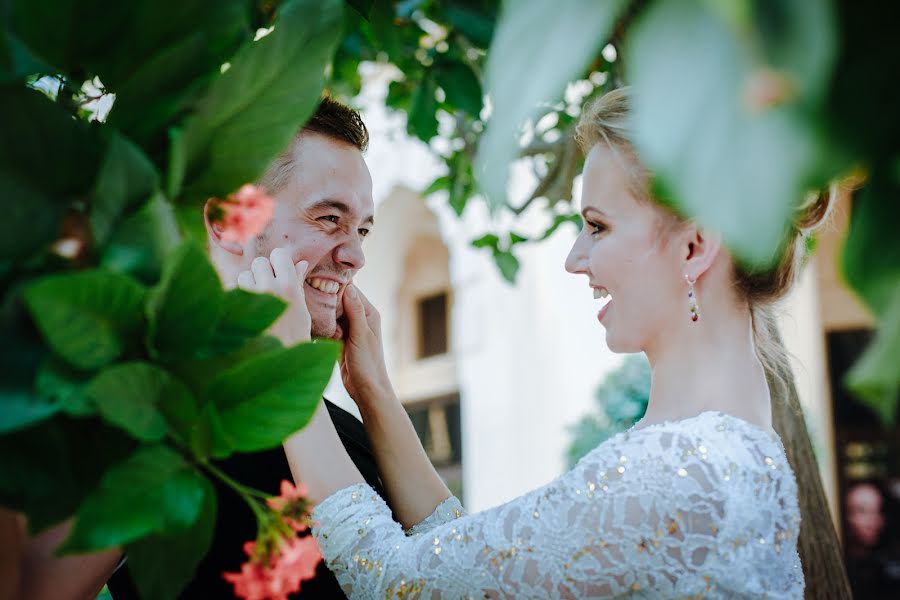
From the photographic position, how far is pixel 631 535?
1221mm

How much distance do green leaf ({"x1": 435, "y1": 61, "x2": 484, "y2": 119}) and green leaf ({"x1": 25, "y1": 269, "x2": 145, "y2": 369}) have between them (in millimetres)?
1733

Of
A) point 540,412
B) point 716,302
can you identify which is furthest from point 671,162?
point 540,412

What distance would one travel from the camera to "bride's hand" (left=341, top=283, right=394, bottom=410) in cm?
183

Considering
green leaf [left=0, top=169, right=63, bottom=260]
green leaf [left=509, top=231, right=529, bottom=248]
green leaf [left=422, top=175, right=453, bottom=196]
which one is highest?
green leaf [left=422, top=175, right=453, bottom=196]

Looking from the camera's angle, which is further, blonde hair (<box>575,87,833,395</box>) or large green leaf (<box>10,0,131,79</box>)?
blonde hair (<box>575,87,833,395</box>)

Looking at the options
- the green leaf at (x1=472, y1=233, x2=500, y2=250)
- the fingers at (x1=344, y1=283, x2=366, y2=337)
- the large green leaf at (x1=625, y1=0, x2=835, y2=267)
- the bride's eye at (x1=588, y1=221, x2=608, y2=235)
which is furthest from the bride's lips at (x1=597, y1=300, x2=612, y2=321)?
the green leaf at (x1=472, y1=233, x2=500, y2=250)

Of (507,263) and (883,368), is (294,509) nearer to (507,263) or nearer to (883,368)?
(883,368)

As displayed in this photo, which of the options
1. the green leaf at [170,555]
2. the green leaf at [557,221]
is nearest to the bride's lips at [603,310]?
the green leaf at [170,555]

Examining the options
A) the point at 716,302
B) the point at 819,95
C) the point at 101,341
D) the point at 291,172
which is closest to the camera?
the point at 819,95

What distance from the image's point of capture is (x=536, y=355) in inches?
301

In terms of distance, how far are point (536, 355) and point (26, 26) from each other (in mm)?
7189

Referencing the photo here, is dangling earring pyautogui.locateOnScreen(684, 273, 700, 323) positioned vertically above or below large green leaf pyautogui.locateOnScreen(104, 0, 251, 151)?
below

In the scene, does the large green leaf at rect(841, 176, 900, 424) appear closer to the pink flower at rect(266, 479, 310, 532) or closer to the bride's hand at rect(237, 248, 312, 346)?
the pink flower at rect(266, 479, 310, 532)

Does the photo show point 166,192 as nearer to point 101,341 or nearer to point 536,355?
point 101,341
